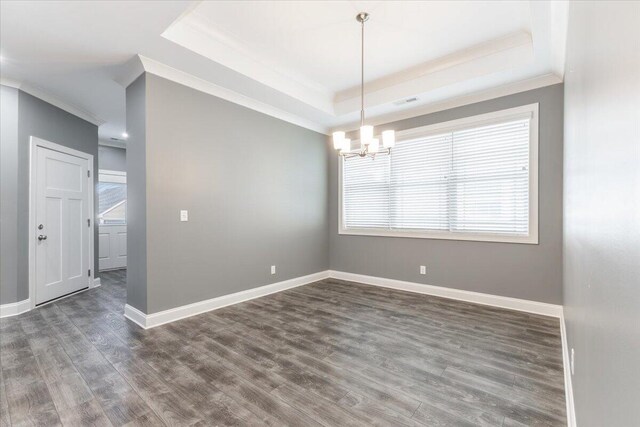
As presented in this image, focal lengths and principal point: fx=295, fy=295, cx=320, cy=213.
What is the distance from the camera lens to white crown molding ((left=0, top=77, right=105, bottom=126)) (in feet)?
11.5

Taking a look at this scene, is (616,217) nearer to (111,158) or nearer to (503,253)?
(503,253)

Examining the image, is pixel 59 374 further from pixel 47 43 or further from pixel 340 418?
pixel 47 43

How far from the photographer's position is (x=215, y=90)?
371cm

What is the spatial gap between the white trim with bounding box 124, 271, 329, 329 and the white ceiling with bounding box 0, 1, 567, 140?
2.62m

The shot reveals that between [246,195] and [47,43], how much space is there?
2449mm

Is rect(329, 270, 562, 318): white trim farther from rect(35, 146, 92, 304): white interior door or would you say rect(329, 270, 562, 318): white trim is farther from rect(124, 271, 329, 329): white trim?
rect(35, 146, 92, 304): white interior door

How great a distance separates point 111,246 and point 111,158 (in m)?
1.97

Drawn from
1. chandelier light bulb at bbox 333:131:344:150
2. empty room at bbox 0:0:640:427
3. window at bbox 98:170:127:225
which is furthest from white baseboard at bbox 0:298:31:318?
chandelier light bulb at bbox 333:131:344:150

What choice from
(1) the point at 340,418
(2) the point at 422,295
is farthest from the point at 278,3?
(2) the point at 422,295

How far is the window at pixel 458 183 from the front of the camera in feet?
11.9

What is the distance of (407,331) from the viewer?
3.00m

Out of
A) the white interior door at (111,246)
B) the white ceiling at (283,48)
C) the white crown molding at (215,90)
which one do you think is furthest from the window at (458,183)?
the white interior door at (111,246)

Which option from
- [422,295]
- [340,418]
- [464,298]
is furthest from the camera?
[422,295]

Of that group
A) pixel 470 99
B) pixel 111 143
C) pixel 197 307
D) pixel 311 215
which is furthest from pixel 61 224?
pixel 470 99
